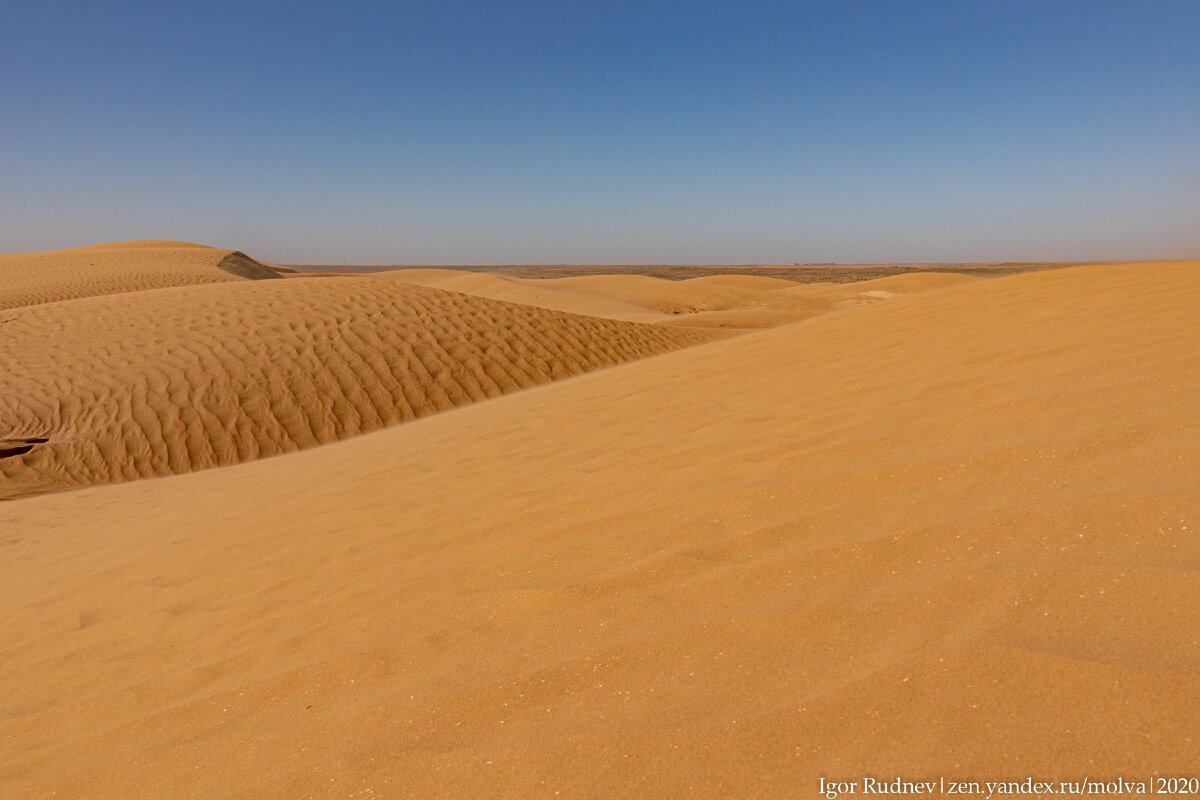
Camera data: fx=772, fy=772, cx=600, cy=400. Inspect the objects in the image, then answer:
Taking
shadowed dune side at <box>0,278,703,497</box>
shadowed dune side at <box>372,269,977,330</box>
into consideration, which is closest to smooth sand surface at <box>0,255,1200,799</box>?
shadowed dune side at <box>0,278,703,497</box>

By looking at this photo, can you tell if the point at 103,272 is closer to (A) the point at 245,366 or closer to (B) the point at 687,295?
(A) the point at 245,366

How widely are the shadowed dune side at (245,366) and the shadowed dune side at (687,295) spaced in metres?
9.65

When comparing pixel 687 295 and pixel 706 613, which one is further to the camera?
pixel 687 295

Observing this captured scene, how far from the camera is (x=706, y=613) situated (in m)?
1.98

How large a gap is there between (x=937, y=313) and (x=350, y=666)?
5151 mm

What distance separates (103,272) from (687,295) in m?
21.1

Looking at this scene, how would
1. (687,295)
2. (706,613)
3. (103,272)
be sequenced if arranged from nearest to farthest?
(706,613)
(103,272)
(687,295)

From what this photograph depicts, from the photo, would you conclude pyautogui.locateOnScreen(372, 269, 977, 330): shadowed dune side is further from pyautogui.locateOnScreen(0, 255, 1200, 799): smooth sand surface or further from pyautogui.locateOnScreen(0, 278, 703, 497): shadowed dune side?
pyautogui.locateOnScreen(0, 255, 1200, 799): smooth sand surface

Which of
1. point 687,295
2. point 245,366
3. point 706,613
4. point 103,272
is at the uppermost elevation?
point 103,272

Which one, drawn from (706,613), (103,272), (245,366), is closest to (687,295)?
(103,272)

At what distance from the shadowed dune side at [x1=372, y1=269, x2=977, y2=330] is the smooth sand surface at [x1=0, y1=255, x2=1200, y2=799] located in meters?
17.7

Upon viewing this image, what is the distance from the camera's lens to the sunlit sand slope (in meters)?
22.6

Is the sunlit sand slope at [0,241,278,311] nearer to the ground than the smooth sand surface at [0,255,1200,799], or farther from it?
farther from it

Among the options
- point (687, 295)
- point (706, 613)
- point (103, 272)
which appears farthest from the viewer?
point (687, 295)
